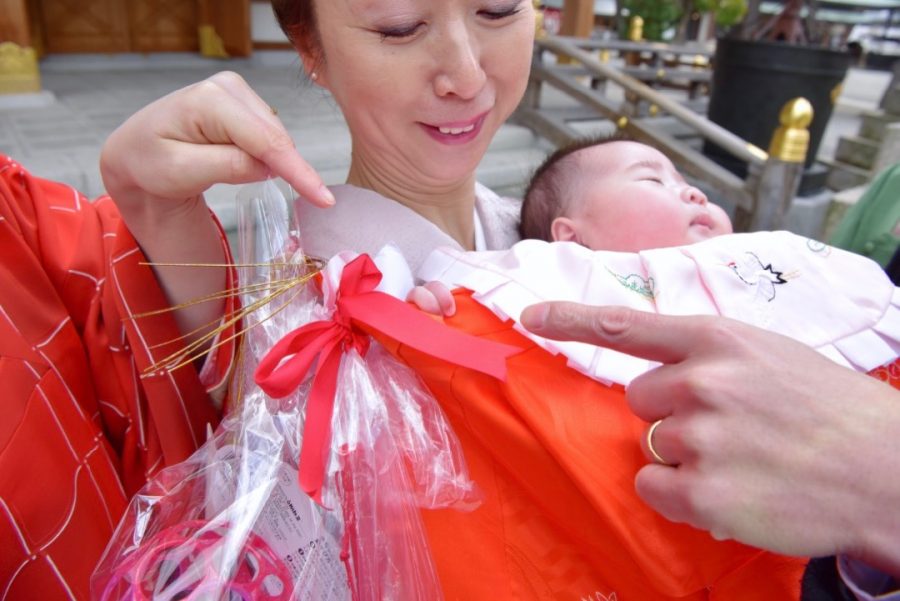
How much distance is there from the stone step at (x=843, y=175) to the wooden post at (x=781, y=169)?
227cm

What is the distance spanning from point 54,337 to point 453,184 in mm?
726

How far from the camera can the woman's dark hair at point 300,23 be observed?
1086 millimetres

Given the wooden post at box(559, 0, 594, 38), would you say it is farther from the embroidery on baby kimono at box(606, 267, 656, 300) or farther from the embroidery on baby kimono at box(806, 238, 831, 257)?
the embroidery on baby kimono at box(606, 267, 656, 300)

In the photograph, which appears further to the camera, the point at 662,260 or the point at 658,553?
the point at 662,260

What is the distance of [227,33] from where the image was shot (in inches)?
325

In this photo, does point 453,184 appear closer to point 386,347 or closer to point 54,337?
point 386,347

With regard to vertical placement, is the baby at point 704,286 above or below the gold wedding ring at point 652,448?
above

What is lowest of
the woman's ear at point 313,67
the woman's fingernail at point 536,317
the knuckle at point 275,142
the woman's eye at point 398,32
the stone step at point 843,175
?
the stone step at point 843,175

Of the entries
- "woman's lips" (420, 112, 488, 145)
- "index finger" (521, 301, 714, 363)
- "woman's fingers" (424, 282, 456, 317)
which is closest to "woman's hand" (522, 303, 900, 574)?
"index finger" (521, 301, 714, 363)

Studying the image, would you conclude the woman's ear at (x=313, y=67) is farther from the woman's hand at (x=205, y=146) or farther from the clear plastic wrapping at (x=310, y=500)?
the clear plastic wrapping at (x=310, y=500)

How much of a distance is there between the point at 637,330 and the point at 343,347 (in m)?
0.41

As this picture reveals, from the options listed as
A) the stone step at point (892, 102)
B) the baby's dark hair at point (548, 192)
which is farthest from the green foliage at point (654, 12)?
the baby's dark hair at point (548, 192)

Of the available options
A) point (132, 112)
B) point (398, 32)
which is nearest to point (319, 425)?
point (398, 32)

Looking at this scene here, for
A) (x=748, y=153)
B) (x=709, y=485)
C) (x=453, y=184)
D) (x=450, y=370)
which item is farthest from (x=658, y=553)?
(x=748, y=153)
